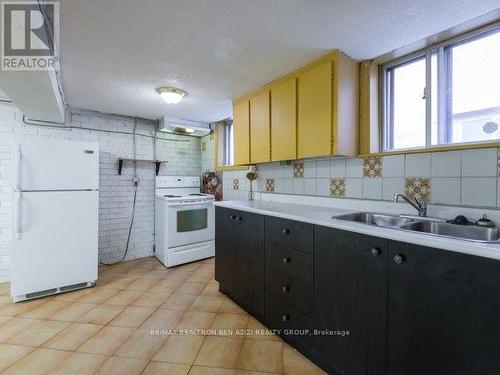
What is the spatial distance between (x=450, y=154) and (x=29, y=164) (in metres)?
3.47

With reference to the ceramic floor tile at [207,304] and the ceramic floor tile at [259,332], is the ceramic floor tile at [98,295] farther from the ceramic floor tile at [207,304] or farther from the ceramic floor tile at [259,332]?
the ceramic floor tile at [259,332]

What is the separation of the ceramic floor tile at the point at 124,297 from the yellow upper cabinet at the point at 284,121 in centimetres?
199

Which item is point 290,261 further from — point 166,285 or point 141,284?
point 141,284

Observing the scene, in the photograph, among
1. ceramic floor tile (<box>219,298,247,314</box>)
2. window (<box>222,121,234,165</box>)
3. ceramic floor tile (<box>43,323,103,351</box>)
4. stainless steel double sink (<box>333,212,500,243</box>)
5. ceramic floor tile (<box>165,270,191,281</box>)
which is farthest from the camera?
window (<box>222,121,234,165</box>)

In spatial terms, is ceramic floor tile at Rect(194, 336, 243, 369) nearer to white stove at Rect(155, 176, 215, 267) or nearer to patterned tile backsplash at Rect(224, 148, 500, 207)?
patterned tile backsplash at Rect(224, 148, 500, 207)

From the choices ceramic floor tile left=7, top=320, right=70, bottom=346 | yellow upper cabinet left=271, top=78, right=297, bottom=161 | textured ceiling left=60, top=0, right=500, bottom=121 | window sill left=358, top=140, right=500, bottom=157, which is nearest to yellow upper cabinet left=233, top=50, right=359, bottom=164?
yellow upper cabinet left=271, top=78, right=297, bottom=161

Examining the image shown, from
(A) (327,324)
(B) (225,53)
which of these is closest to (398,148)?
(A) (327,324)

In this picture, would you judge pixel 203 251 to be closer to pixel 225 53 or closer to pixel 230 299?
pixel 230 299

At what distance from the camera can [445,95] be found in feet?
5.49

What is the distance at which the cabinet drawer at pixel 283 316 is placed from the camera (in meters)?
1.61

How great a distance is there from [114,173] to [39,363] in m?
2.41

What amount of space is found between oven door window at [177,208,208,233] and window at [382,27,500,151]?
8.20 feet

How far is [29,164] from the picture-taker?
2.34m

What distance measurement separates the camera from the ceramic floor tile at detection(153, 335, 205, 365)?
63.3 inches
